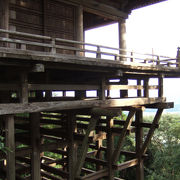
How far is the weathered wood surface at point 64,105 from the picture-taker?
4.66 meters

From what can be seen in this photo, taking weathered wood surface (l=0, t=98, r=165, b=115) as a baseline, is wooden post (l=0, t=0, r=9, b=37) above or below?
above

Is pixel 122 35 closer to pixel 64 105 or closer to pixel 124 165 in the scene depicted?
pixel 64 105

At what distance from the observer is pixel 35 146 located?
6.59m

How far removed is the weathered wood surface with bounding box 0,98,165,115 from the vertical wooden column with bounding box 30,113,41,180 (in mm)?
1387

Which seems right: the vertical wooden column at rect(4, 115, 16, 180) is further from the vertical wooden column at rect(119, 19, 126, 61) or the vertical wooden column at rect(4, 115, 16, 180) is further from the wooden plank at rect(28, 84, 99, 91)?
the vertical wooden column at rect(119, 19, 126, 61)

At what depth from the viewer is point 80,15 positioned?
682 centimetres

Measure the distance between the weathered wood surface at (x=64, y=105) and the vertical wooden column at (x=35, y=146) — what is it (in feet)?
4.55

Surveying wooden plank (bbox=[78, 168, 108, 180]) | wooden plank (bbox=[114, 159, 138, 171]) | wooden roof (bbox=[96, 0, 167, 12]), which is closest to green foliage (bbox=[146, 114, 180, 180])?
wooden plank (bbox=[114, 159, 138, 171])

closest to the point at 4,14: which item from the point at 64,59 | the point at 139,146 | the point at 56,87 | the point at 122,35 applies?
the point at 64,59

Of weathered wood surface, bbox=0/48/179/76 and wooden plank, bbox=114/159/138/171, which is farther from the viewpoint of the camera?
wooden plank, bbox=114/159/138/171

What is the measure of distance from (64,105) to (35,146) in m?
1.76

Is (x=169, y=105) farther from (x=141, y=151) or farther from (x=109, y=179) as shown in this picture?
(x=109, y=179)

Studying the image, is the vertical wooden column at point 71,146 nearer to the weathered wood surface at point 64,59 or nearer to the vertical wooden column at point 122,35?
the weathered wood surface at point 64,59

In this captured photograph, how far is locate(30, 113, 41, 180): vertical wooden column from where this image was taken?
6.40 metres
